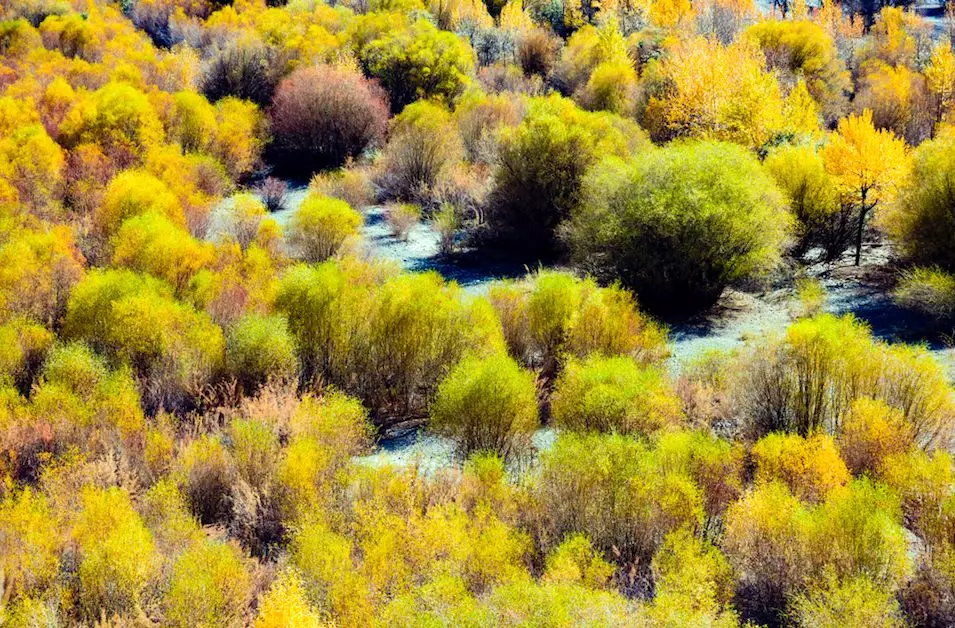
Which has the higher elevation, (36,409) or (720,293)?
(36,409)

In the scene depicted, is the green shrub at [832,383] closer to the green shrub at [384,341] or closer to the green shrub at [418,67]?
the green shrub at [384,341]

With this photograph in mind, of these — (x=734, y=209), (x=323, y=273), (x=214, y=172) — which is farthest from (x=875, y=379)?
(x=214, y=172)

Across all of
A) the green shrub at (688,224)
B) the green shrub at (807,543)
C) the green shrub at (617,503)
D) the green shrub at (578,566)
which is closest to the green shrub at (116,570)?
the green shrub at (578,566)

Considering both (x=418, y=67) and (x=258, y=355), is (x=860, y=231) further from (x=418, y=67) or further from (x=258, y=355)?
(x=418, y=67)

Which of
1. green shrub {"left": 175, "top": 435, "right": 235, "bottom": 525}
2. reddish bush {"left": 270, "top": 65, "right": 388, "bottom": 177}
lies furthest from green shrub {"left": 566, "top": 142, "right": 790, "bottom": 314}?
reddish bush {"left": 270, "top": 65, "right": 388, "bottom": 177}

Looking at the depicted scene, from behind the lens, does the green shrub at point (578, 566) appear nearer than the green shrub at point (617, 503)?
Yes

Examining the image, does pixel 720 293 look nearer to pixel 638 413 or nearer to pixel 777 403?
pixel 777 403
